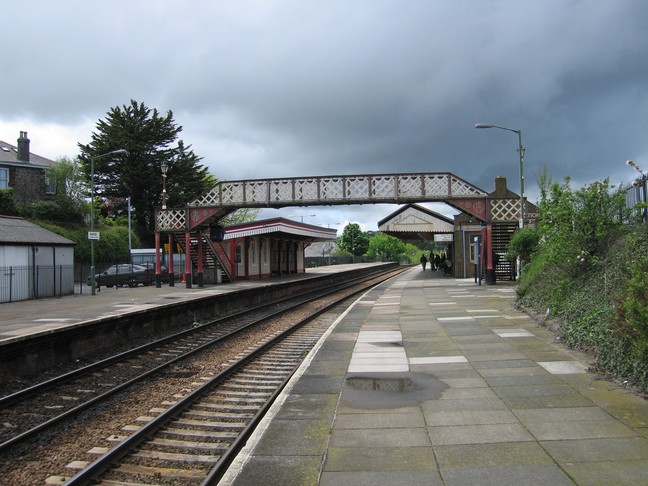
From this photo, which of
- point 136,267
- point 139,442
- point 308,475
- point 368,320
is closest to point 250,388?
point 139,442

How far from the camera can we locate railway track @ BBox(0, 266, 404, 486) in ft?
22.8

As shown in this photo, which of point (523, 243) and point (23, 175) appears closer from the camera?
point (523, 243)

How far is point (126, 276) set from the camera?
32.7 metres

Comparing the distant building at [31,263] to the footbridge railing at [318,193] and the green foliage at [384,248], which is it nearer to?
the footbridge railing at [318,193]

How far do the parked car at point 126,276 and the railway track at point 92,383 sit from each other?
20.0m

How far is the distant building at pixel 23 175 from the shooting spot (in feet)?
143

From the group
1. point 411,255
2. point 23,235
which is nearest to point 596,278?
point 23,235

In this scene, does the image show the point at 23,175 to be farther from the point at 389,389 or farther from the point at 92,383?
the point at 389,389

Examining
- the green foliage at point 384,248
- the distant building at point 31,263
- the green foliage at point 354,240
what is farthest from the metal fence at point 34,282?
the green foliage at point 354,240

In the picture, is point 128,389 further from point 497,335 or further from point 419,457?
point 497,335

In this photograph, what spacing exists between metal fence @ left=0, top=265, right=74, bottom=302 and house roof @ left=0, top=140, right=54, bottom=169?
23.6 meters

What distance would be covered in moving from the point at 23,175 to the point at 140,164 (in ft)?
37.6

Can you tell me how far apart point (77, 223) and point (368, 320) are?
124ft

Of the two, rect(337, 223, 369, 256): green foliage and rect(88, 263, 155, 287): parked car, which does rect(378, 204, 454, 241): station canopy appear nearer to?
rect(88, 263, 155, 287): parked car
